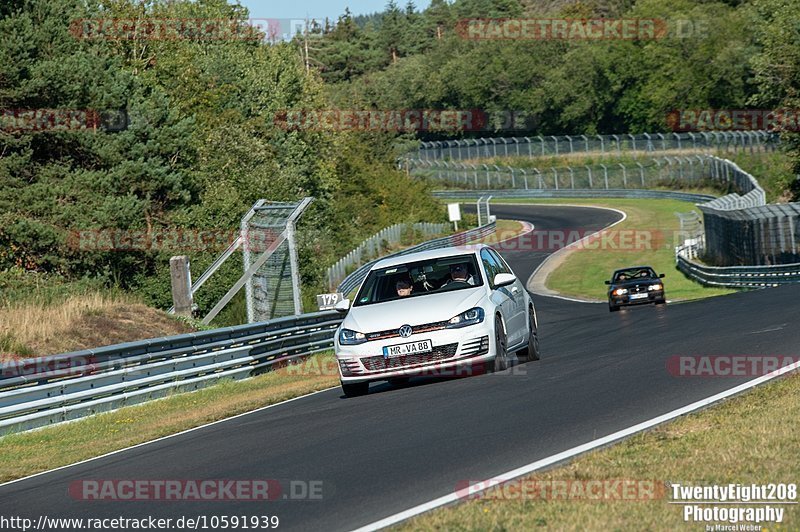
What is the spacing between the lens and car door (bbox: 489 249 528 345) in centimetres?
1479

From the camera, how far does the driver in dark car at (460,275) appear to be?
14575 millimetres

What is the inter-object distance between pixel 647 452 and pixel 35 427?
10275 millimetres

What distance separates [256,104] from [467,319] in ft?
197

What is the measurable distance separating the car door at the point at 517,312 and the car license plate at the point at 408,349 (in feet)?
4.95

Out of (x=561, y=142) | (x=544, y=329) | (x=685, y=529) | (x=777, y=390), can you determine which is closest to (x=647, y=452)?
(x=685, y=529)

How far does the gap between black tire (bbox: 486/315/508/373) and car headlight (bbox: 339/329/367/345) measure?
155cm

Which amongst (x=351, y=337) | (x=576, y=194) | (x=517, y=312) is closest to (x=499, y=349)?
(x=517, y=312)

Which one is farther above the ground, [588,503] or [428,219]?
[588,503]

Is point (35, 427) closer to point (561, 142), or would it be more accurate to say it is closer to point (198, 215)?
point (198, 215)

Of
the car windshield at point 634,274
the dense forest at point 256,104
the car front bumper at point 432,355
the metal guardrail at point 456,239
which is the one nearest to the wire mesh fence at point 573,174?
the dense forest at point 256,104

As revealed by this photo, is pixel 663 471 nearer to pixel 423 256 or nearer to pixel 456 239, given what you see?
pixel 423 256

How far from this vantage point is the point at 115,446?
40.5ft

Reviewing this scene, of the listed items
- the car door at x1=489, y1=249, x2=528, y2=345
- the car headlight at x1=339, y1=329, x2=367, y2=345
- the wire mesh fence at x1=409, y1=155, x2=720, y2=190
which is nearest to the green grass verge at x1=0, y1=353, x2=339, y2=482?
the car headlight at x1=339, y1=329, x2=367, y2=345

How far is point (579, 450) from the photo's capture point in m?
8.29
